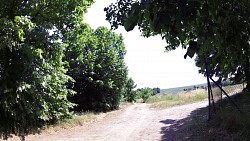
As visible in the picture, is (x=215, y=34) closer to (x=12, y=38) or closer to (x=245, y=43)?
(x=245, y=43)

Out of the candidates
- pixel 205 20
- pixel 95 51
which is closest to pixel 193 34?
pixel 205 20

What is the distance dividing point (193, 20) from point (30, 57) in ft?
41.8

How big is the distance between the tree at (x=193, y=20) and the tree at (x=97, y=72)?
926 inches

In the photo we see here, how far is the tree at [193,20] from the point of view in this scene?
2902mm

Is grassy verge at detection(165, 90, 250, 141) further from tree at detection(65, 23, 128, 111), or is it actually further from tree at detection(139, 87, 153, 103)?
tree at detection(139, 87, 153, 103)

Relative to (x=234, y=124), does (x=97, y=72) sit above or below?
above

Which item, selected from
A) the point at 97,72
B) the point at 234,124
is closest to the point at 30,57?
the point at 234,124

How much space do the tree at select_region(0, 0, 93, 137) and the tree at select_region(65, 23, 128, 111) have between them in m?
10.4

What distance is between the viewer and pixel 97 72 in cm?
3167

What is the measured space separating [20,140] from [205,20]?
1329 centimetres

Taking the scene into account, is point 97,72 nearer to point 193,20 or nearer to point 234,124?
point 234,124

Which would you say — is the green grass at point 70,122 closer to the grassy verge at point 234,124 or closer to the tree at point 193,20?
the grassy verge at point 234,124

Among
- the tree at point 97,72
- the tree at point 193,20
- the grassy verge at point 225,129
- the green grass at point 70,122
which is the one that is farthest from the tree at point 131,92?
the tree at point 193,20

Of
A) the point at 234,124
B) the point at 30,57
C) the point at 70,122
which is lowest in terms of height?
the point at 70,122
